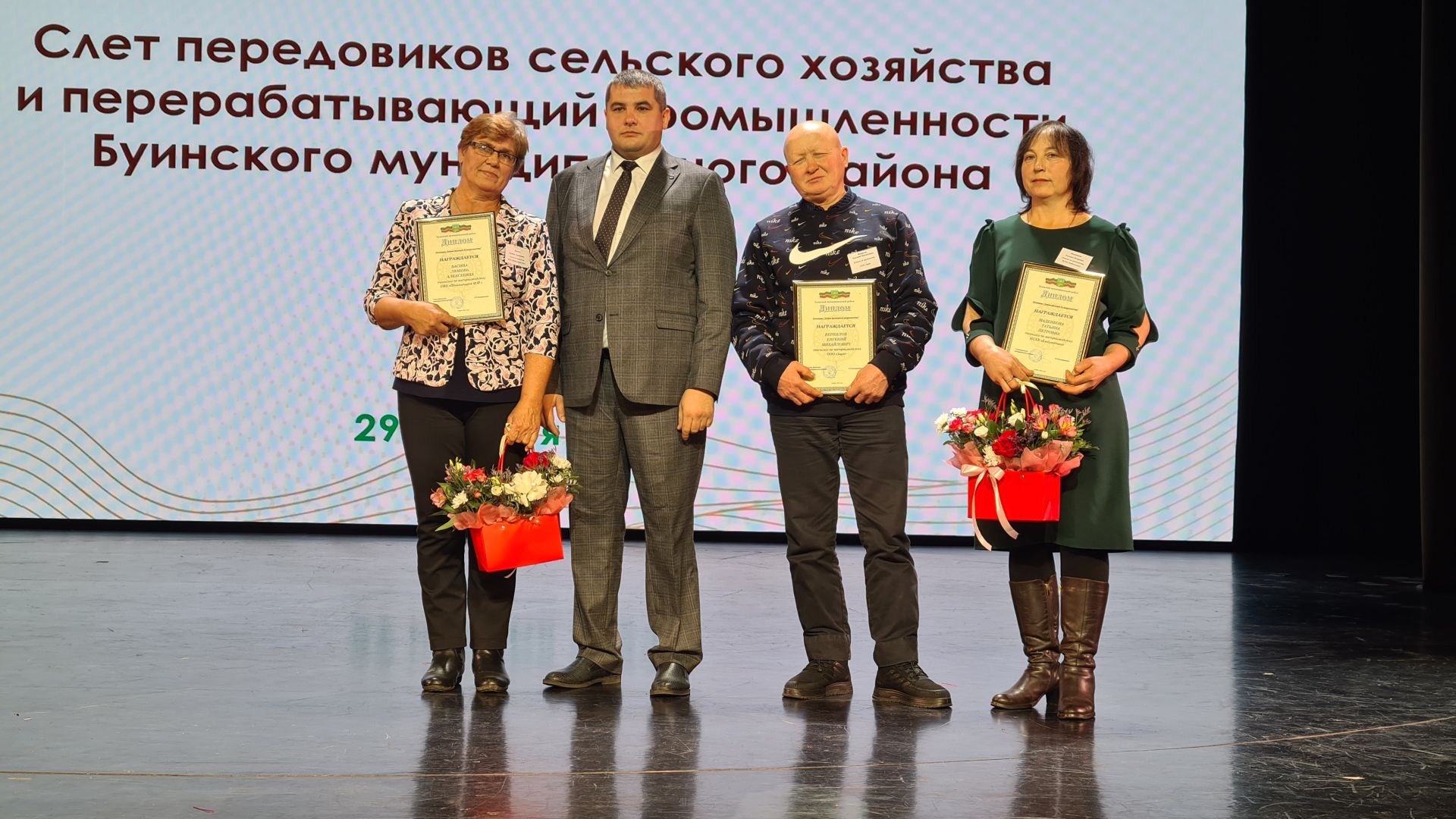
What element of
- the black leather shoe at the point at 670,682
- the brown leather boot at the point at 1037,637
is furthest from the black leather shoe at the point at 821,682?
the brown leather boot at the point at 1037,637

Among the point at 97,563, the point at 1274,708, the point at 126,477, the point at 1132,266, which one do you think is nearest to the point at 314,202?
the point at 126,477

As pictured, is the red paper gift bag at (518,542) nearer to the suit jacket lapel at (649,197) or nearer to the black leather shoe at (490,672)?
the black leather shoe at (490,672)

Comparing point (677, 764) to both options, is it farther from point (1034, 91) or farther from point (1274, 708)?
point (1034, 91)

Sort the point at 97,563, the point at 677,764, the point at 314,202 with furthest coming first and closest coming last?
the point at 314,202 → the point at 97,563 → the point at 677,764

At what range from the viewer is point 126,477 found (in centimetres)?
637

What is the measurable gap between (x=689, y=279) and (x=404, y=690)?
112cm

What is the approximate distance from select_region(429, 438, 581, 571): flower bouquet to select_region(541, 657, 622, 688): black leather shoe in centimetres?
30

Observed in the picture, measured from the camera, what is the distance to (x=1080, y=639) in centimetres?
295

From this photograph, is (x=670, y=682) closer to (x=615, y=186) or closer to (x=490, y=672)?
(x=490, y=672)

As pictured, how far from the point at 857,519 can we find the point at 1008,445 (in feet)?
1.50

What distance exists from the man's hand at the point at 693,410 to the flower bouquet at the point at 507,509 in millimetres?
310

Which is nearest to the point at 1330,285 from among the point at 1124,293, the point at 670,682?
the point at 1124,293

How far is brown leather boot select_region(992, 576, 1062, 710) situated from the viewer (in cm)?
302

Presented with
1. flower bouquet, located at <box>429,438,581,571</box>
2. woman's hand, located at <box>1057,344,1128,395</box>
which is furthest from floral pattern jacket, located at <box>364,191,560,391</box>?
woman's hand, located at <box>1057,344,1128,395</box>
